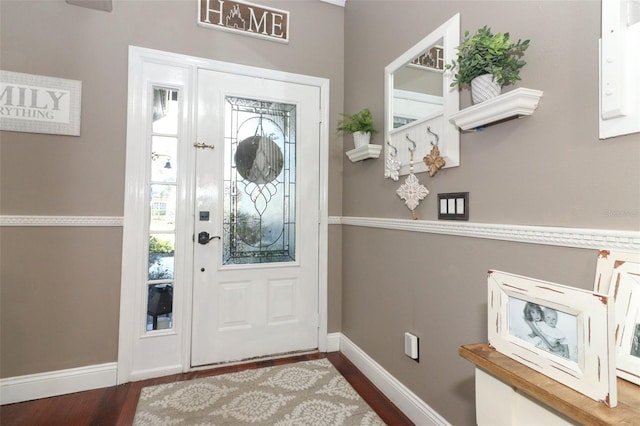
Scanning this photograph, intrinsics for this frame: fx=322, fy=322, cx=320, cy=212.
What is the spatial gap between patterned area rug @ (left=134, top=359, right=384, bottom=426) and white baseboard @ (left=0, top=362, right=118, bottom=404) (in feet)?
1.02

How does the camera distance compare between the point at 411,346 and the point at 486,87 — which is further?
the point at 411,346

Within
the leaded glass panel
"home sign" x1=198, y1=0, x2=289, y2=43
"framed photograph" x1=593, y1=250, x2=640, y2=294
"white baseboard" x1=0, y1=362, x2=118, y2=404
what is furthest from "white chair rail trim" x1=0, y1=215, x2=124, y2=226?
"framed photograph" x1=593, y1=250, x2=640, y2=294

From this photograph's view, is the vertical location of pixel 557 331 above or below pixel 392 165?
below

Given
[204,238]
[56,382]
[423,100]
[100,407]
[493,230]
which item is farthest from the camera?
[204,238]

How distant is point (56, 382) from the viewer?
80.4 inches

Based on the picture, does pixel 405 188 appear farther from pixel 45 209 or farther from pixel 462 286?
pixel 45 209

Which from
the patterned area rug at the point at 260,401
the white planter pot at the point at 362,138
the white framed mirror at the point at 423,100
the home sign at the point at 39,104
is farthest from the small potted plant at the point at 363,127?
the home sign at the point at 39,104

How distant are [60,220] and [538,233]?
2606 mm

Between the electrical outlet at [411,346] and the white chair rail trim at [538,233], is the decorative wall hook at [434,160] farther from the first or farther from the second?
the electrical outlet at [411,346]

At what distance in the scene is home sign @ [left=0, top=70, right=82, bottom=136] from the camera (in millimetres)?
1966

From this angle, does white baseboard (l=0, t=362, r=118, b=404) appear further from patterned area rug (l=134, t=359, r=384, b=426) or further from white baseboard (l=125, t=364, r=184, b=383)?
patterned area rug (l=134, t=359, r=384, b=426)

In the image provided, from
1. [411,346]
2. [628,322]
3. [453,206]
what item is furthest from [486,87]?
[411,346]

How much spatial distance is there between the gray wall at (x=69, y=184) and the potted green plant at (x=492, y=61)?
2.03 metres

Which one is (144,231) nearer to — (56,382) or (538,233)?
(56,382)
